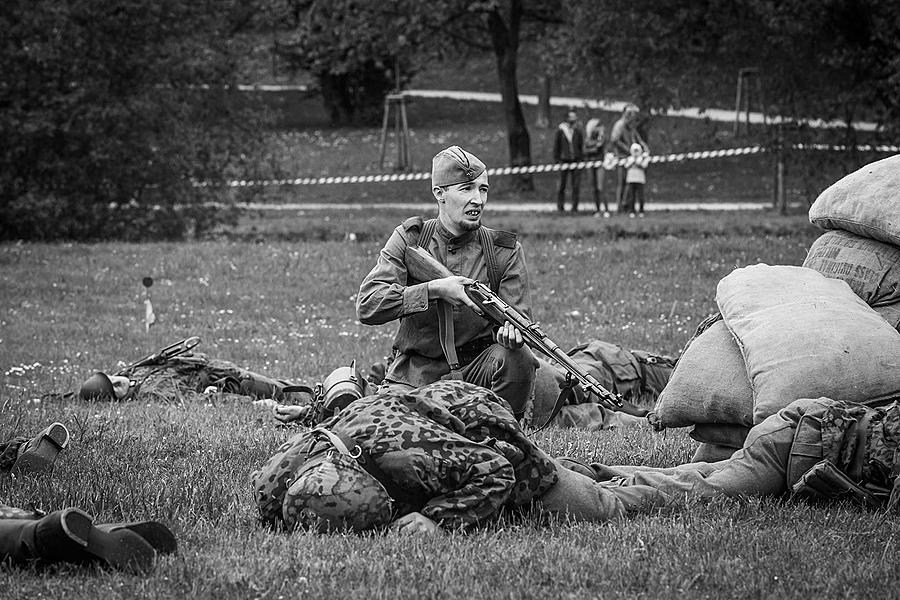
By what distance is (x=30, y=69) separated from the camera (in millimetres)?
20875

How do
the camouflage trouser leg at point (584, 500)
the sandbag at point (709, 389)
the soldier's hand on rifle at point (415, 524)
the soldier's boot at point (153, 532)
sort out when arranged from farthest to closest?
the sandbag at point (709, 389) < the camouflage trouser leg at point (584, 500) < the soldier's hand on rifle at point (415, 524) < the soldier's boot at point (153, 532)

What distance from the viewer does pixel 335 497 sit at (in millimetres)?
4695

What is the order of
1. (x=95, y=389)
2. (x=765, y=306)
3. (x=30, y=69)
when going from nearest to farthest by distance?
(x=765, y=306), (x=95, y=389), (x=30, y=69)

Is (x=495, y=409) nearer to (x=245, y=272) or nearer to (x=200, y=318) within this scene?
(x=200, y=318)

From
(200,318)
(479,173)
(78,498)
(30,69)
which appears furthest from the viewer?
(30,69)

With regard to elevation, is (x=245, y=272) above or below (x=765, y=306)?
below

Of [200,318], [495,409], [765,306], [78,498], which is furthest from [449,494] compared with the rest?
[200,318]

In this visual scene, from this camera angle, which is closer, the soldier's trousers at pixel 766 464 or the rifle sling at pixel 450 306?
the soldier's trousers at pixel 766 464

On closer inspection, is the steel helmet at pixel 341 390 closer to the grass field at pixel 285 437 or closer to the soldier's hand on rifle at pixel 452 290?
the grass field at pixel 285 437

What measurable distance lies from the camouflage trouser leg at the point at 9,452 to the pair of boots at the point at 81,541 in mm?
1592

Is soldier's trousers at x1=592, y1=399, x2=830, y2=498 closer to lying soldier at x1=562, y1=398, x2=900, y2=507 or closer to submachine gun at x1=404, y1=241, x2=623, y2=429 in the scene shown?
lying soldier at x1=562, y1=398, x2=900, y2=507

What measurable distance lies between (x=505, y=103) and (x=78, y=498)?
28.3 m

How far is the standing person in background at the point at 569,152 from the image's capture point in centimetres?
2623

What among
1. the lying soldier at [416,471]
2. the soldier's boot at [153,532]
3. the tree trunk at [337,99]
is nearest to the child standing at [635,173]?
the lying soldier at [416,471]
